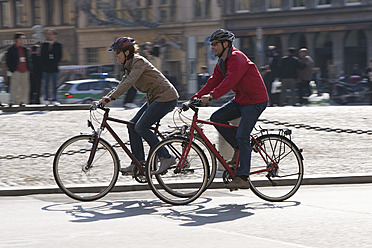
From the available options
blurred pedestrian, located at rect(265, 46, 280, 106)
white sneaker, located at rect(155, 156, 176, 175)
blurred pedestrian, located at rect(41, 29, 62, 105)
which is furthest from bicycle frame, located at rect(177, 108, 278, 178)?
blurred pedestrian, located at rect(265, 46, 280, 106)

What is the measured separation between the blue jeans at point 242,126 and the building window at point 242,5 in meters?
35.9

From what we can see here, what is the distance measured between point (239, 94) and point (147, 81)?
0.98m

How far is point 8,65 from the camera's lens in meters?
16.2

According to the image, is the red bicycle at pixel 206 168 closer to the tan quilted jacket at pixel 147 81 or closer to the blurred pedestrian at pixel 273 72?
the tan quilted jacket at pixel 147 81

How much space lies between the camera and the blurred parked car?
27922 millimetres

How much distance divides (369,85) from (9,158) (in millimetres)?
17673

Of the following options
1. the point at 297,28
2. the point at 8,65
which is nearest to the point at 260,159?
the point at 8,65

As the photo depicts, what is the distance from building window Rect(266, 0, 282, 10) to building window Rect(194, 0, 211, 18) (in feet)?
12.7

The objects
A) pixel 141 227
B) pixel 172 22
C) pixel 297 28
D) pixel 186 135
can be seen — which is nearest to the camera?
pixel 141 227

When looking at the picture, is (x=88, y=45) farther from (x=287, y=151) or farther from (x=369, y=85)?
(x=287, y=151)

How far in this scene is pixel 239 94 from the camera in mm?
7801

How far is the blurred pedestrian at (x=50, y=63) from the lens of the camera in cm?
1623

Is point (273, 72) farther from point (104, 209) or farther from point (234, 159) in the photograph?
point (104, 209)

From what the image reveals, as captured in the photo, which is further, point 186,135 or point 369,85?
point 369,85
